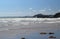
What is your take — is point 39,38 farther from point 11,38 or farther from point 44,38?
point 11,38

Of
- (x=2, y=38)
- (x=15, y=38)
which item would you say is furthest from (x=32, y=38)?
(x=2, y=38)

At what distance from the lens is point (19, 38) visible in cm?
1152

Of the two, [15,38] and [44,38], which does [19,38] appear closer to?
[15,38]

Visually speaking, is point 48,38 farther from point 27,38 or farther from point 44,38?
point 27,38

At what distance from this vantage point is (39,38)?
37.0 feet

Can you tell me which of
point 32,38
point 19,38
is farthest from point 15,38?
point 32,38

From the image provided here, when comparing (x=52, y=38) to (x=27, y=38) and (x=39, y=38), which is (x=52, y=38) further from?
(x=27, y=38)

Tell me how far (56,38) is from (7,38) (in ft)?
9.21

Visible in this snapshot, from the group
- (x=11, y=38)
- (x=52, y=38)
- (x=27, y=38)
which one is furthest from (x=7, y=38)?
(x=52, y=38)

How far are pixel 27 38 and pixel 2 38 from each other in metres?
1.45

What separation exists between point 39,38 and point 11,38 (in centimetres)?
163

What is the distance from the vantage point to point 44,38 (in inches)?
445

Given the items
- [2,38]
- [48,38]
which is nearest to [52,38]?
[48,38]

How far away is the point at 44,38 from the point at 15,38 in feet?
5.53
